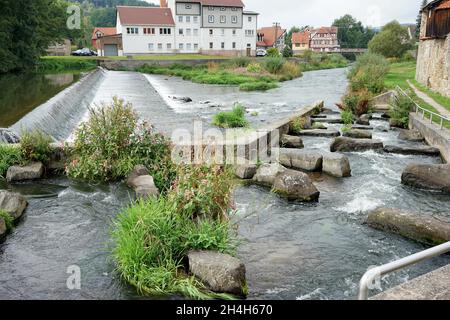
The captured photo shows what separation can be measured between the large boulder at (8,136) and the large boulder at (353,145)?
1073 cm

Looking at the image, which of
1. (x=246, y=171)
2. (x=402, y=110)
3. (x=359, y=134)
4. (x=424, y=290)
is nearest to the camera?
(x=424, y=290)

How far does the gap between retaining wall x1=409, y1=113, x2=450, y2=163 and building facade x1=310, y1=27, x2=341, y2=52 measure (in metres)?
124

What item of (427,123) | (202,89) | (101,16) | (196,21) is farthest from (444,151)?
(101,16)

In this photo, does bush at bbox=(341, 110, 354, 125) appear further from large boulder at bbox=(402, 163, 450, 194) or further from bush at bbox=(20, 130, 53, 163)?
bush at bbox=(20, 130, 53, 163)

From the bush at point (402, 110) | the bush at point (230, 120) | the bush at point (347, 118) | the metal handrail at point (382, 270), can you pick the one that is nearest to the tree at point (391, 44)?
the bush at point (402, 110)

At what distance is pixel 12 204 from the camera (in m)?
9.18

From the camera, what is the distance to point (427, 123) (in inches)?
696

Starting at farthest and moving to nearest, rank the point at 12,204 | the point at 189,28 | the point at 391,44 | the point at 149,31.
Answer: the point at 189,28 → the point at 149,31 → the point at 391,44 → the point at 12,204

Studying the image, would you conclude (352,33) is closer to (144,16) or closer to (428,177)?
(144,16)

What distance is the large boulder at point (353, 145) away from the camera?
15.9 metres

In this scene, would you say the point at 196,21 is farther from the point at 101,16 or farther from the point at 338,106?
the point at 101,16

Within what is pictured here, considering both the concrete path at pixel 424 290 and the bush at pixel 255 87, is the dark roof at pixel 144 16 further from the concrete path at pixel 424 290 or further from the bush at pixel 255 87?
the concrete path at pixel 424 290

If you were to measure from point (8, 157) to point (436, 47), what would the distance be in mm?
28858

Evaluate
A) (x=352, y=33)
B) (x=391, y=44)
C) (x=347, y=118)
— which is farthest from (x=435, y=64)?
(x=352, y=33)
